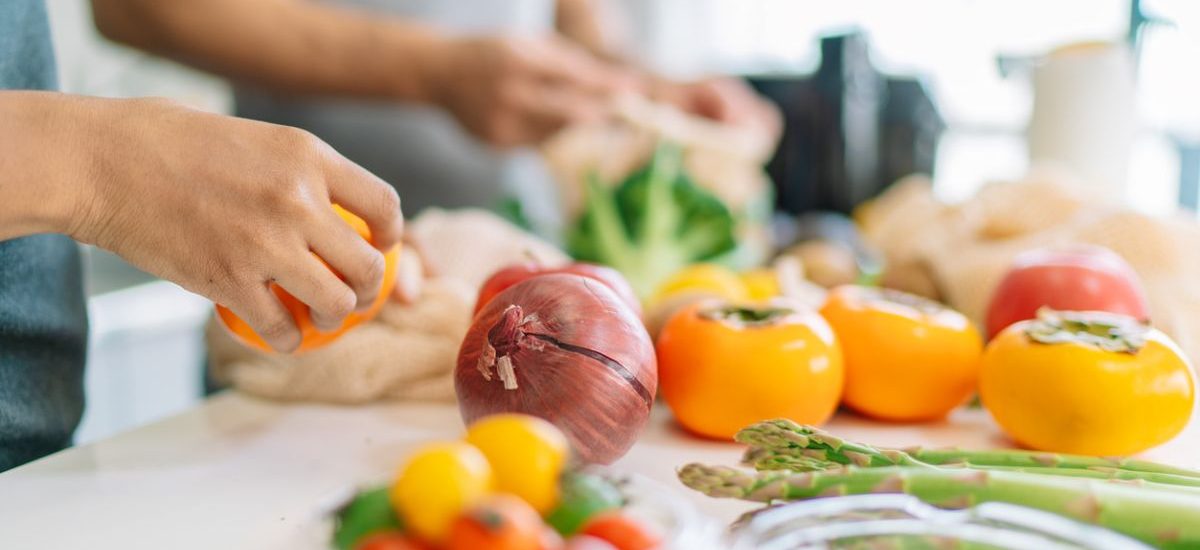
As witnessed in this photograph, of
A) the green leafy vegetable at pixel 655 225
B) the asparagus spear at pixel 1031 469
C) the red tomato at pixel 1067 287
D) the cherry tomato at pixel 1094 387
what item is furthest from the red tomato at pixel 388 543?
the green leafy vegetable at pixel 655 225

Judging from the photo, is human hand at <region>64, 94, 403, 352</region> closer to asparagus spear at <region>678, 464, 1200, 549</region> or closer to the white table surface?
the white table surface

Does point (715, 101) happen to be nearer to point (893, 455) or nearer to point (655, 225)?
point (655, 225)

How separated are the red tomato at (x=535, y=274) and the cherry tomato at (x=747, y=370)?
0.05 meters

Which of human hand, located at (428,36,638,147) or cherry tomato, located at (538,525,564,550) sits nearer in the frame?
cherry tomato, located at (538,525,564,550)

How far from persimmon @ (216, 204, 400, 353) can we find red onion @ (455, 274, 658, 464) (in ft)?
0.38

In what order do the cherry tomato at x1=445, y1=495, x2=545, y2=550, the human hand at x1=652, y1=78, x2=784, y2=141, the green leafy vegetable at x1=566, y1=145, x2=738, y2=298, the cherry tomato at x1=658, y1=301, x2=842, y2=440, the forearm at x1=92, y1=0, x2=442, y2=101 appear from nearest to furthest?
the cherry tomato at x1=445, y1=495, x2=545, y2=550 → the cherry tomato at x1=658, y1=301, x2=842, y2=440 → the forearm at x1=92, y1=0, x2=442, y2=101 → the green leafy vegetable at x1=566, y1=145, x2=738, y2=298 → the human hand at x1=652, y1=78, x2=784, y2=141

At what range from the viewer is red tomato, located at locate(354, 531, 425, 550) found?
34 cm

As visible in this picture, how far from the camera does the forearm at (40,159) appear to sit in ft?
1.74

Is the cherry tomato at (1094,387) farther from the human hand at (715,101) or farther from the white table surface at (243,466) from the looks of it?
the human hand at (715,101)

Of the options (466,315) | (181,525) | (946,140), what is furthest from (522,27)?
(946,140)

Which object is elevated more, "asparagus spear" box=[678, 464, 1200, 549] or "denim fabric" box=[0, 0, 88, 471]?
"asparagus spear" box=[678, 464, 1200, 549]

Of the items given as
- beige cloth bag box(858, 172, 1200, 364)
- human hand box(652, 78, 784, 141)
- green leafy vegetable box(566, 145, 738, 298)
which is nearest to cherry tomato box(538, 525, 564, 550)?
beige cloth bag box(858, 172, 1200, 364)

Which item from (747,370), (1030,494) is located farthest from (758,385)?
(1030,494)

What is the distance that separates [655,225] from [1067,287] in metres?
0.72
